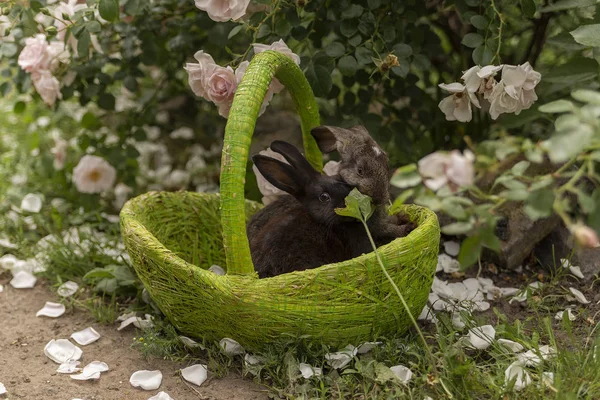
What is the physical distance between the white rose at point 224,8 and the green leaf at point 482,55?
77cm

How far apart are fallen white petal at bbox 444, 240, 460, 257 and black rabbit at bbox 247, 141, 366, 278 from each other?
2.32ft

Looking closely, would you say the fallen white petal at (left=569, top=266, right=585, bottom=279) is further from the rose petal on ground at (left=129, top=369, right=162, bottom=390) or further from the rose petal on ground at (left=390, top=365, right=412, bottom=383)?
the rose petal on ground at (left=129, top=369, right=162, bottom=390)

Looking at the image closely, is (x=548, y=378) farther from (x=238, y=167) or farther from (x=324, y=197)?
(x=238, y=167)

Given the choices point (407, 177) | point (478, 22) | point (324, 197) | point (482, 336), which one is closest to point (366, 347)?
point (482, 336)

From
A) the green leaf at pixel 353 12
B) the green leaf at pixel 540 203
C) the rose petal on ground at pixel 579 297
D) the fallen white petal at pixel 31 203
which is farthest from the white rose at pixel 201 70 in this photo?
the rose petal on ground at pixel 579 297

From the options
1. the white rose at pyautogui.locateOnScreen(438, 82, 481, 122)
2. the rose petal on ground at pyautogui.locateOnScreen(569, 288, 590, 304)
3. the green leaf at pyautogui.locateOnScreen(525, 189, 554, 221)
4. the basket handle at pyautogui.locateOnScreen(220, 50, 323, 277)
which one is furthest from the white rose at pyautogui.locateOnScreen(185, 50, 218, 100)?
the rose petal on ground at pyautogui.locateOnScreen(569, 288, 590, 304)

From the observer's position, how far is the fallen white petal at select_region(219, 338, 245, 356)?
2.05 m

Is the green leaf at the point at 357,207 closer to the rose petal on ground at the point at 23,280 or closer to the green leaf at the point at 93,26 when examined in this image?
the green leaf at the point at 93,26

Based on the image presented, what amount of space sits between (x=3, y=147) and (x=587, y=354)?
3.35 meters

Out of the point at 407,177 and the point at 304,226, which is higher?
the point at 407,177

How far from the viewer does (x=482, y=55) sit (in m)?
2.30

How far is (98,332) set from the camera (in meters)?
2.42

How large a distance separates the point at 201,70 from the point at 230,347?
0.88 m

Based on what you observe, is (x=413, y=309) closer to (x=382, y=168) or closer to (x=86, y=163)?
(x=382, y=168)
